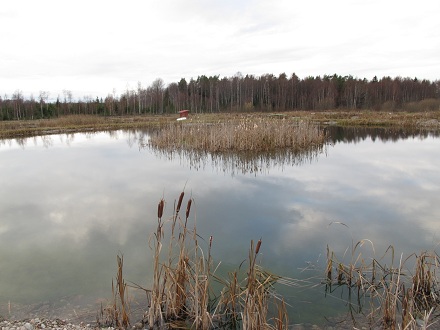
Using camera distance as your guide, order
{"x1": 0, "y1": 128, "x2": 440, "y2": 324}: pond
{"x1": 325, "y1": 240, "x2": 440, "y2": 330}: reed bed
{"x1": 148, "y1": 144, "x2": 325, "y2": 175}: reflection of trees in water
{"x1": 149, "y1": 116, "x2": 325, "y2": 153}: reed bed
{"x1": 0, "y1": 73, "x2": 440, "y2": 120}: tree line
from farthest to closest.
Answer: {"x1": 0, "y1": 73, "x2": 440, "y2": 120}: tree line, {"x1": 149, "y1": 116, "x2": 325, "y2": 153}: reed bed, {"x1": 148, "y1": 144, "x2": 325, "y2": 175}: reflection of trees in water, {"x1": 0, "y1": 128, "x2": 440, "y2": 324}: pond, {"x1": 325, "y1": 240, "x2": 440, "y2": 330}: reed bed

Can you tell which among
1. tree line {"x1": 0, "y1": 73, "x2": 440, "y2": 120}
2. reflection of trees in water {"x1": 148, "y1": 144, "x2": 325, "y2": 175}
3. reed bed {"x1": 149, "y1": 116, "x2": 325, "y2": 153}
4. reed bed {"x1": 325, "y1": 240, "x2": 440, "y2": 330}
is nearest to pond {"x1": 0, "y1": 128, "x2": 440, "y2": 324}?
reflection of trees in water {"x1": 148, "y1": 144, "x2": 325, "y2": 175}

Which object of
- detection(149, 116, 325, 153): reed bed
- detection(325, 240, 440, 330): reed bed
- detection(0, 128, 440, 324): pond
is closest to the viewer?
detection(325, 240, 440, 330): reed bed

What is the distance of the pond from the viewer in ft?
12.5

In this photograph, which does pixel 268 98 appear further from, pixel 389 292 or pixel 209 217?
pixel 389 292

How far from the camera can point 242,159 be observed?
35.5ft

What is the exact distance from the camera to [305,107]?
4934 centimetres

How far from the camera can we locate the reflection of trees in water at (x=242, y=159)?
9.78m

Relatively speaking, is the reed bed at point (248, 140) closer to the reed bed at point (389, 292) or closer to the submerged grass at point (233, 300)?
the reed bed at point (389, 292)

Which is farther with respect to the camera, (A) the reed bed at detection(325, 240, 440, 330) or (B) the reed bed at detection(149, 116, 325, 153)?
(B) the reed bed at detection(149, 116, 325, 153)

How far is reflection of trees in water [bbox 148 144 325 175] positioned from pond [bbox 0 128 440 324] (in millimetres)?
82

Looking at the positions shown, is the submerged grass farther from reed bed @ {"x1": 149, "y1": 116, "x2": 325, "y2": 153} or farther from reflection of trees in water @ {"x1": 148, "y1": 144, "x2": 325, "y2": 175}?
reed bed @ {"x1": 149, "y1": 116, "x2": 325, "y2": 153}

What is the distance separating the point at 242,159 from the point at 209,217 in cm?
503

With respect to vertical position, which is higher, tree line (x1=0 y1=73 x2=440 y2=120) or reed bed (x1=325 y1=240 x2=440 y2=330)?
tree line (x1=0 y1=73 x2=440 y2=120)

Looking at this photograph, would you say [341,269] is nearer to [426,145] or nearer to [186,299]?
[186,299]
